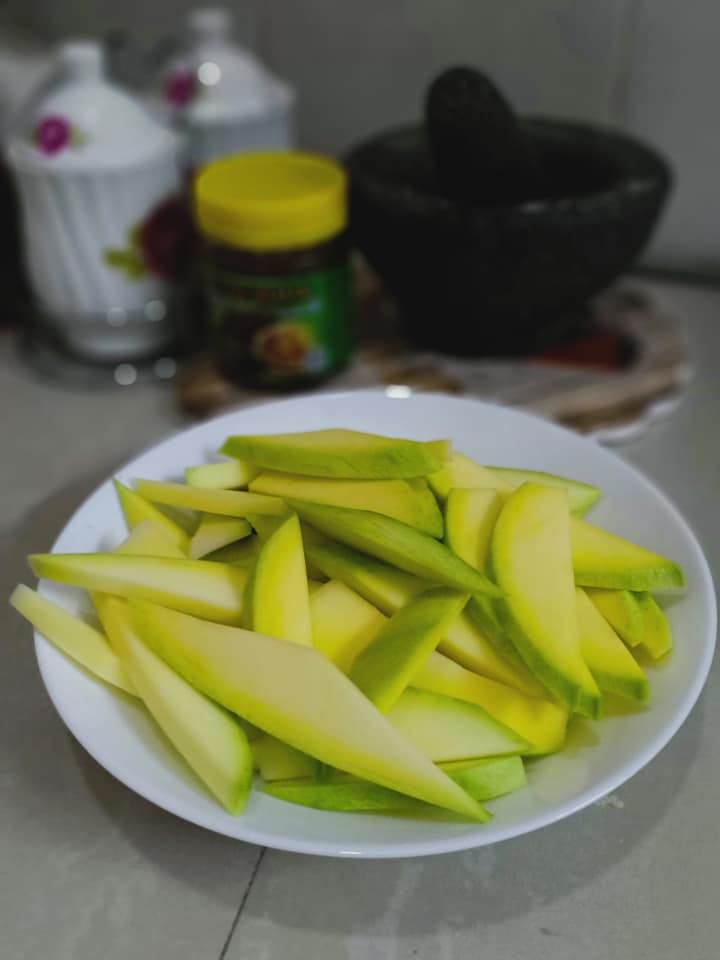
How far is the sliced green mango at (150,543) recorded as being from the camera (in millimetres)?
544

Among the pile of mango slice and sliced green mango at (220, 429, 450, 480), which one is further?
sliced green mango at (220, 429, 450, 480)

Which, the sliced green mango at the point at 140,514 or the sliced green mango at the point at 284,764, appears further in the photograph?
the sliced green mango at the point at 140,514

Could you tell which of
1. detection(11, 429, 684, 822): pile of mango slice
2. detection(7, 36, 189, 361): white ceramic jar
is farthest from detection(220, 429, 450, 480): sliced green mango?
detection(7, 36, 189, 361): white ceramic jar

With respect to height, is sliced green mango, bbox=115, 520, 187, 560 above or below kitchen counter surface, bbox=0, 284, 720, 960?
above

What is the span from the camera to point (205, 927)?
452mm

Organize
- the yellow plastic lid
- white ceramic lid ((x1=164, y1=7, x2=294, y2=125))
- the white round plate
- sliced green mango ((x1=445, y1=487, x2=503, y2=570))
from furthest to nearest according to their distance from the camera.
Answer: white ceramic lid ((x1=164, y1=7, x2=294, y2=125)), the yellow plastic lid, sliced green mango ((x1=445, y1=487, x2=503, y2=570)), the white round plate

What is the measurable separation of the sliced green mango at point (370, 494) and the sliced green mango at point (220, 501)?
0.05 ft

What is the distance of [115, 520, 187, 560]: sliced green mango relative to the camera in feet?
1.78

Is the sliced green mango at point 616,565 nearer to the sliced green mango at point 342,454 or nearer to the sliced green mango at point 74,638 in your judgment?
the sliced green mango at point 342,454

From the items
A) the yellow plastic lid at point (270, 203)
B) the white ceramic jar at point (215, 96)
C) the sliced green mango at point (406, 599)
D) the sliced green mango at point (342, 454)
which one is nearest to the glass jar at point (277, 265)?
the yellow plastic lid at point (270, 203)

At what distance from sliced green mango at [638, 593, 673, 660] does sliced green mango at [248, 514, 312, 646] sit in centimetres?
19

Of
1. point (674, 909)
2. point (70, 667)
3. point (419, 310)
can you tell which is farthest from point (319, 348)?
point (674, 909)

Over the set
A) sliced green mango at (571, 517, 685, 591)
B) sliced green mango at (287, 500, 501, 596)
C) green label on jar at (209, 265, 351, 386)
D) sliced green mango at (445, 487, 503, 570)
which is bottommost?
green label on jar at (209, 265, 351, 386)

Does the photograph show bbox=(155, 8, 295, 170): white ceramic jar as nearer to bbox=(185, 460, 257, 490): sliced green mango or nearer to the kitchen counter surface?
bbox=(185, 460, 257, 490): sliced green mango
